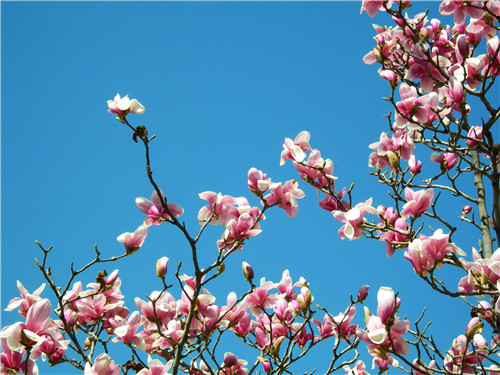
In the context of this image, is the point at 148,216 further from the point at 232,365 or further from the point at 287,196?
the point at 232,365

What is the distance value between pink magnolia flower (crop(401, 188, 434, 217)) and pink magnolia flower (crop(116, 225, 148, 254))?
59.2 inches

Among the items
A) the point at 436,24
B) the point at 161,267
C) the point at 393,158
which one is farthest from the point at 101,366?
the point at 436,24

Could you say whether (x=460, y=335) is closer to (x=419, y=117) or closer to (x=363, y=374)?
(x=363, y=374)

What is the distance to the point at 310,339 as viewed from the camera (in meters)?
3.38

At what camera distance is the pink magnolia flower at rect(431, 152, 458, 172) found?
11.2 ft

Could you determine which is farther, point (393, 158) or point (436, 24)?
point (436, 24)

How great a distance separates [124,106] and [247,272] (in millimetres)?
1202

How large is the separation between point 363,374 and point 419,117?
6.06 ft

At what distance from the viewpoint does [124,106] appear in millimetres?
2299

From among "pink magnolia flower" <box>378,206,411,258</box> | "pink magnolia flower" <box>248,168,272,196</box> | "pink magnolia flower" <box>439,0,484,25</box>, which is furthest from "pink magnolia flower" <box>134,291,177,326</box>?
"pink magnolia flower" <box>439,0,484,25</box>

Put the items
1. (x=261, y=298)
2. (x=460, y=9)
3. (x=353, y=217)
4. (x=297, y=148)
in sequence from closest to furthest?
1. (x=353, y=217)
2. (x=297, y=148)
3. (x=261, y=298)
4. (x=460, y=9)

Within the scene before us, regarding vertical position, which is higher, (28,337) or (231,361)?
(231,361)

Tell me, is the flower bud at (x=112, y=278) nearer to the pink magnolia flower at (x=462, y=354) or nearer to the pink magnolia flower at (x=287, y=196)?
the pink magnolia flower at (x=287, y=196)

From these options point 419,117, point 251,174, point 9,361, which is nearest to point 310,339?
point 251,174
